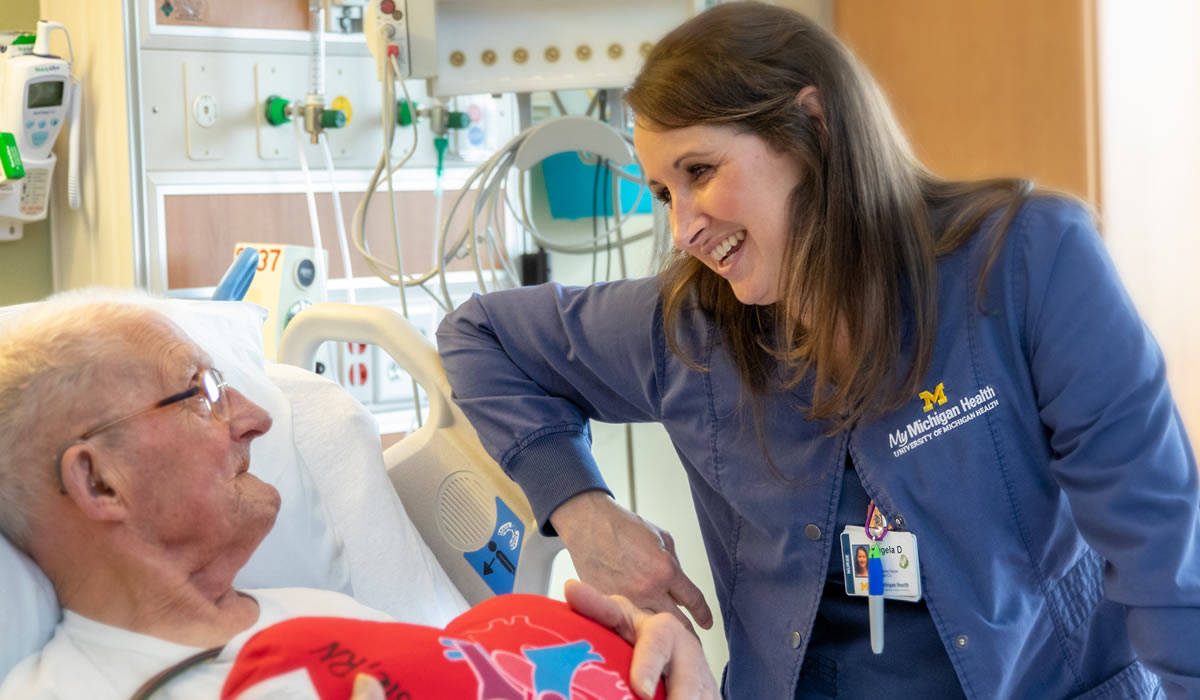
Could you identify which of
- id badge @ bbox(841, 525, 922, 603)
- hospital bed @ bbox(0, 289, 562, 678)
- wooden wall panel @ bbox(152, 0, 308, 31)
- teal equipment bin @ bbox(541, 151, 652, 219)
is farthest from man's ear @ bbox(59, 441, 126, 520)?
teal equipment bin @ bbox(541, 151, 652, 219)

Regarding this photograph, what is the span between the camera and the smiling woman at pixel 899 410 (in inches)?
47.1

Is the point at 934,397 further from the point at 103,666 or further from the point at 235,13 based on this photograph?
the point at 235,13

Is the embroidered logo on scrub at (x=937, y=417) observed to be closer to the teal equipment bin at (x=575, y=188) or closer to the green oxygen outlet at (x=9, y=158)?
the teal equipment bin at (x=575, y=188)

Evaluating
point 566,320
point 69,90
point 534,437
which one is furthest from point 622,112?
point 69,90

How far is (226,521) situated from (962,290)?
86cm

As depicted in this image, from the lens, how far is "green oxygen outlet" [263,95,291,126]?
2.38 metres

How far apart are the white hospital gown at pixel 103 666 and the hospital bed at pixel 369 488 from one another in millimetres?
228

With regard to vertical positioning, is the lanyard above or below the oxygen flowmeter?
below

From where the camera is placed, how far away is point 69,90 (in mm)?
2355

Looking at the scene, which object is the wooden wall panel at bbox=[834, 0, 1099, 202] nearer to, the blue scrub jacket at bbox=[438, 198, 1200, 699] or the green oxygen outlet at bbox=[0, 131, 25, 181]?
the blue scrub jacket at bbox=[438, 198, 1200, 699]

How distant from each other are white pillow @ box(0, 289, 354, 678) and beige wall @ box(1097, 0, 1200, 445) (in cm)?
134

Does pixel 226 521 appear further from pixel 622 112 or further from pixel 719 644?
Answer: pixel 719 644

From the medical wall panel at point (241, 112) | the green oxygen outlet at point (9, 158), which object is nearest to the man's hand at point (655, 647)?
the medical wall panel at point (241, 112)

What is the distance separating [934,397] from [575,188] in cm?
141
